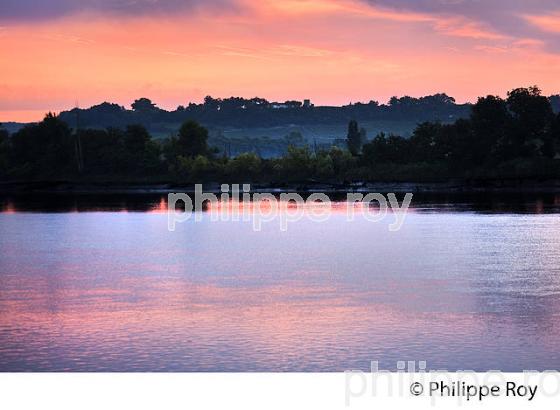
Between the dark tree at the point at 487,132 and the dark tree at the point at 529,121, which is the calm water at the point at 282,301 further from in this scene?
the dark tree at the point at 487,132

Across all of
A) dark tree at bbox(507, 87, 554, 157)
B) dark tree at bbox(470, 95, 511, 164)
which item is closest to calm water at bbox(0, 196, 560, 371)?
dark tree at bbox(507, 87, 554, 157)

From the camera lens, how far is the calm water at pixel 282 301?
24.3m

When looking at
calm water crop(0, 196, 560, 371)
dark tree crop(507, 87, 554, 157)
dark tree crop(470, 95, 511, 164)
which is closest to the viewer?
calm water crop(0, 196, 560, 371)

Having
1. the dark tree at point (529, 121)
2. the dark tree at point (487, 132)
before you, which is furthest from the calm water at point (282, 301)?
the dark tree at point (487, 132)

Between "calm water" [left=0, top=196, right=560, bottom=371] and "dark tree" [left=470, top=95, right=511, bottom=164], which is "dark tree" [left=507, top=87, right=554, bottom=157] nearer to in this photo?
"dark tree" [left=470, top=95, right=511, bottom=164]

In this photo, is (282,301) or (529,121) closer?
(282,301)

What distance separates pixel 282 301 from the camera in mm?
33562

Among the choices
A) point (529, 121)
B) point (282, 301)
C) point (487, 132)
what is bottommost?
point (282, 301)

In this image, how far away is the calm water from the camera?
24.3 meters

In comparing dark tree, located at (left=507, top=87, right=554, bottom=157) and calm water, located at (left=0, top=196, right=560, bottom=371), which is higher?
dark tree, located at (left=507, top=87, right=554, bottom=157)

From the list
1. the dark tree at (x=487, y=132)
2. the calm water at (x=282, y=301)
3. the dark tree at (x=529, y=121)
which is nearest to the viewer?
the calm water at (x=282, y=301)

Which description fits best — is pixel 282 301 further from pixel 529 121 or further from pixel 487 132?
pixel 487 132

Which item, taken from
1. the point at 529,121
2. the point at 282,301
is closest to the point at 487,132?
the point at 529,121
